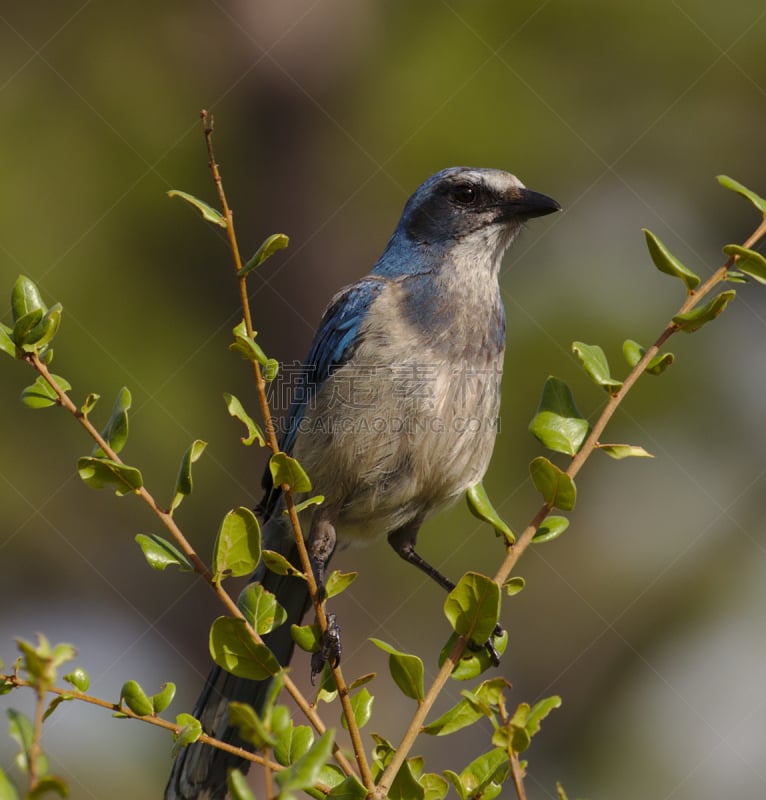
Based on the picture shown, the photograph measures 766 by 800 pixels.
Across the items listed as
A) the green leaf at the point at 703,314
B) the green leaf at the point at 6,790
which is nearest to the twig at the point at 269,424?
the green leaf at the point at 6,790

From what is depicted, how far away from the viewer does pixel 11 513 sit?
312 inches

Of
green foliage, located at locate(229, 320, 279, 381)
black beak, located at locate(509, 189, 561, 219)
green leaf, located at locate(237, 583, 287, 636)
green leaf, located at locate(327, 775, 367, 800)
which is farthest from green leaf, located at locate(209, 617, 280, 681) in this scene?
black beak, located at locate(509, 189, 561, 219)

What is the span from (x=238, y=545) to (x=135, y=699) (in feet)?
1.32

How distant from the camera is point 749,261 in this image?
252 cm

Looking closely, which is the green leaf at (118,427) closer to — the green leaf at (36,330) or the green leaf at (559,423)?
the green leaf at (36,330)

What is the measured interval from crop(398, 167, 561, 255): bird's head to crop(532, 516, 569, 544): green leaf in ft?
7.51

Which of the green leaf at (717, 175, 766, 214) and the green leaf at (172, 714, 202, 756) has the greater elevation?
the green leaf at (717, 175, 766, 214)

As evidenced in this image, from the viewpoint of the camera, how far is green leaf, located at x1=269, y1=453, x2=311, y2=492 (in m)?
2.37

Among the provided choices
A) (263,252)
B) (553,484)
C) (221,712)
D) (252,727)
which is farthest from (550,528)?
(221,712)

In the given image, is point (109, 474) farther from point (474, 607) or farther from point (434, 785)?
point (434, 785)

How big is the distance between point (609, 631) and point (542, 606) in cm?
57

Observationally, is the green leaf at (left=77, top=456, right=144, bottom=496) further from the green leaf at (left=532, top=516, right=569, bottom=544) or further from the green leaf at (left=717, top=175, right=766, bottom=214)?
the green leaf at (left=717, top=175, right=766, bottom=214)

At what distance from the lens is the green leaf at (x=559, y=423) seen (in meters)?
2.54

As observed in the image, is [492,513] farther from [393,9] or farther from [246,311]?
[393,9]
